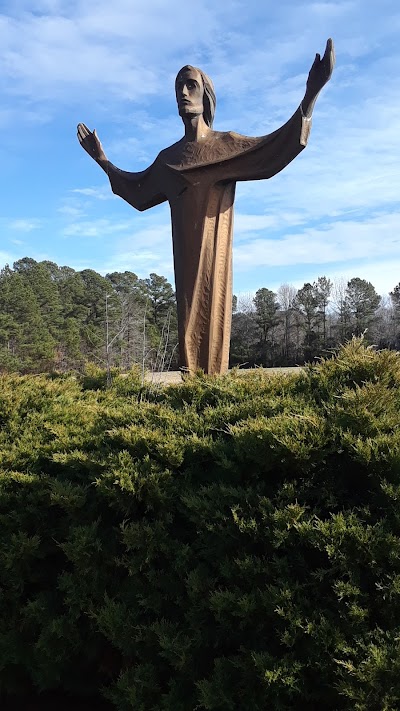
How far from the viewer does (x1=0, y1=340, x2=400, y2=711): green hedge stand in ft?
6.66

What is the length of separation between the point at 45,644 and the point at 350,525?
5.45 ft

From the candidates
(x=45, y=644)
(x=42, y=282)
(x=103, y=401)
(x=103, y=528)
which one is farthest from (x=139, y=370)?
(x=42, y=282)

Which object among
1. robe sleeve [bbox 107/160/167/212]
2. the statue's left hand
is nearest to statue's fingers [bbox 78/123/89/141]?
robe sleeve [bbox 107/160/167/212]

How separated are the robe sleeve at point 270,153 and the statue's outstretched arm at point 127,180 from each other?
84 centimetres

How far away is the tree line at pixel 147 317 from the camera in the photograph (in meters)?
27.2

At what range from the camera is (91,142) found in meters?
5.30

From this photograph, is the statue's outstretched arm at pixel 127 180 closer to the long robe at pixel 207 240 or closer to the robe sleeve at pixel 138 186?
the robe sleeve at pixel 138 186

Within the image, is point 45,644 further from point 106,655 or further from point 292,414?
point 292,414

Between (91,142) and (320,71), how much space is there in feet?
8.25

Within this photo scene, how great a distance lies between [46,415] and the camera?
3641mm

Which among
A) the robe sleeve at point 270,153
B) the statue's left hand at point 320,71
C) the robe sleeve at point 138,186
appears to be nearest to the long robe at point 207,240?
the robe sleeve at point 270,153

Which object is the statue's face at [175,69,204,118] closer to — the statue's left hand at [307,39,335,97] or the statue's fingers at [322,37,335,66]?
the statue's left hand at [307,39,335,97]

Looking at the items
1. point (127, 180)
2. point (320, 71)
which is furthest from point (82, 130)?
point (320, 71)

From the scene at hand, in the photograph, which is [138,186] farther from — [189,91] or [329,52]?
[329,52]
